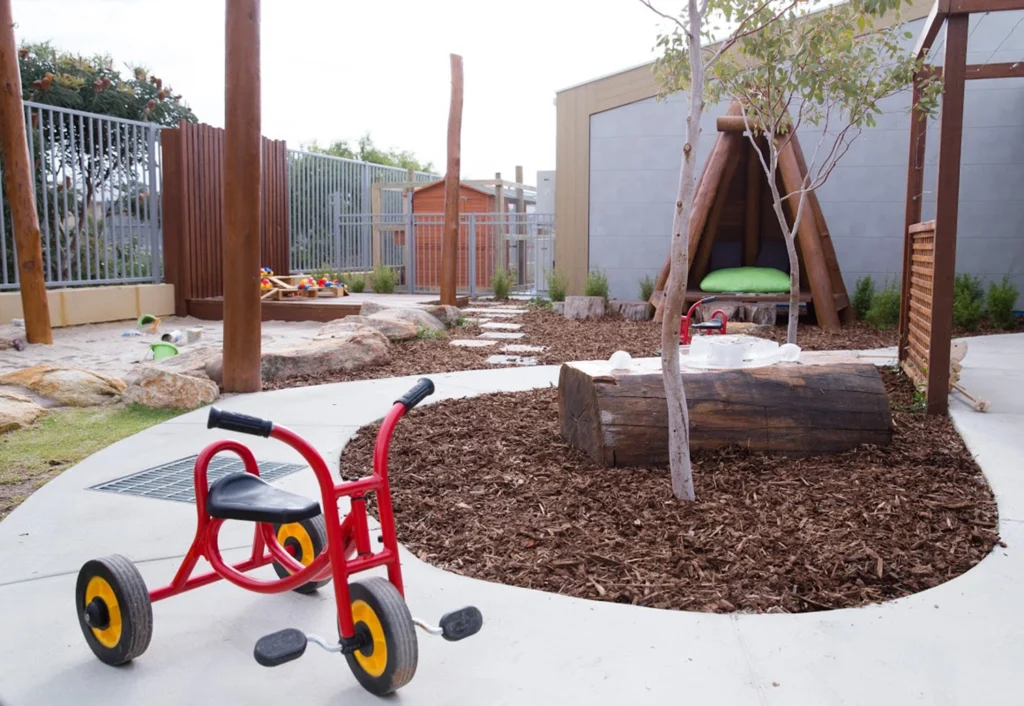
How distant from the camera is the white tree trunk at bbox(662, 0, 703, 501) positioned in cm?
344

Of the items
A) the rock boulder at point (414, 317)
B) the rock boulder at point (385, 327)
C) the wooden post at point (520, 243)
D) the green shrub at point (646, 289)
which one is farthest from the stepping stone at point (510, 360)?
the wooden post at point (520, 243)

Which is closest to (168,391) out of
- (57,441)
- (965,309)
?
(57,441)

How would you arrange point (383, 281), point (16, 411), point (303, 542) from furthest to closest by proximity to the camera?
point (383, 281), point (16, 411), point (303, 542)

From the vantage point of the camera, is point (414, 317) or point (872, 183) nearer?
point (414, 317)

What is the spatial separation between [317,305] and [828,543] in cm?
1032

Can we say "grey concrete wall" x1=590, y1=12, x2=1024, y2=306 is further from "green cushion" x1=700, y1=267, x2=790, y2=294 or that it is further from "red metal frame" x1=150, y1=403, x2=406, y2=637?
"red metal frame" x1=150, y1=403, x2=406, y2=637

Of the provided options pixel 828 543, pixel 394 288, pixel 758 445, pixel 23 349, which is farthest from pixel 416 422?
pixel 394 288

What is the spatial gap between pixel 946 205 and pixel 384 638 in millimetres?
4559

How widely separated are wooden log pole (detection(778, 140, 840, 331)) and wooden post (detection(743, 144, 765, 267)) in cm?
132

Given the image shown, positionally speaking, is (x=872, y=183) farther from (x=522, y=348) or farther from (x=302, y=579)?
(x=302, y=579)

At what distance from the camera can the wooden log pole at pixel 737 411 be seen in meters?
4.23

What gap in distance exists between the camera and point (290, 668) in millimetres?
2459

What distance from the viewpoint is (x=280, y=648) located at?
84.1 inches

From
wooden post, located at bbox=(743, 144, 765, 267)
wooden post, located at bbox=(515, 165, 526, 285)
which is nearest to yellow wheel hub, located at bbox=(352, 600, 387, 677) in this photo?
wooden post, located at bbox=(743, 144, 765, 267)
